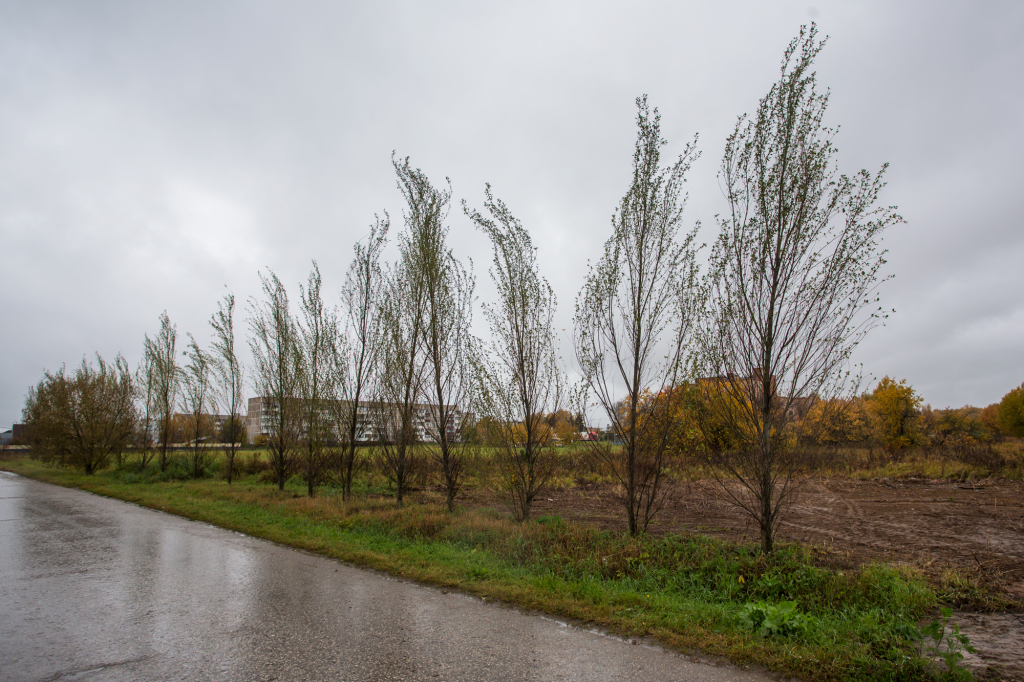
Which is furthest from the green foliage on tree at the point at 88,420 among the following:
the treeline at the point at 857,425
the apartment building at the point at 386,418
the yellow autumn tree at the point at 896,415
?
the yellow autumn tree at the point at 896,415

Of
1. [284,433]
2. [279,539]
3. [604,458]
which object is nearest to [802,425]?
[604,458]

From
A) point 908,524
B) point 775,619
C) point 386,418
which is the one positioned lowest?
point 908,524

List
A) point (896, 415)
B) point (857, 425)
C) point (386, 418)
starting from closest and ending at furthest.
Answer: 1. point (386, 418)
2. point (857, 425)
3. point (896, 415)

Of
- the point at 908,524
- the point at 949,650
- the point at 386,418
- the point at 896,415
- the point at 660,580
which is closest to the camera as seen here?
the point at 949,650

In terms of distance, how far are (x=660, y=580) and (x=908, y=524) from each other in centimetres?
733

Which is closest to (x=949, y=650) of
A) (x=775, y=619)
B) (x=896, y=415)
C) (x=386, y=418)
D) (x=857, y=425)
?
(x=775, y=619)

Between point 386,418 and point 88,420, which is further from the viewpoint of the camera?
point 88,420

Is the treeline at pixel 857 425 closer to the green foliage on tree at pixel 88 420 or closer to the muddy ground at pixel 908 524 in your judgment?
the muddy ground at pixel 908 524

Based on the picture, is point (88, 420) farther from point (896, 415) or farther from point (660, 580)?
point (896, 415)

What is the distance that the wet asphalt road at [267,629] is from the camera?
383 cm

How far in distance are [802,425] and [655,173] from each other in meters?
4.88

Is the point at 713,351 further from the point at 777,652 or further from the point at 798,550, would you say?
the point at 777,652

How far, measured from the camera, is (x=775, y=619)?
473 centimetres

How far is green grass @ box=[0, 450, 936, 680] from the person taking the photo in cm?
424
